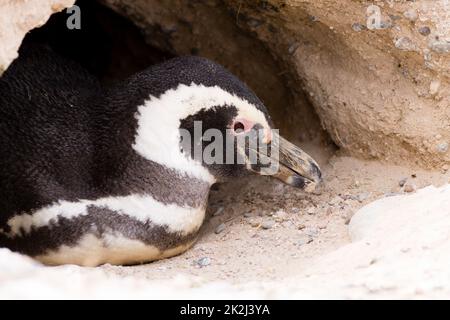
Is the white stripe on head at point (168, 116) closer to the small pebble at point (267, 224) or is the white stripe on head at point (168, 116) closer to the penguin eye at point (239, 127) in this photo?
the penguin eye at point (239, 127)

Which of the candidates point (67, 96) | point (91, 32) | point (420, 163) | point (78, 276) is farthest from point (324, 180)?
point (91, 32)

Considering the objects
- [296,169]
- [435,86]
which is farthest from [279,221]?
[435,86]

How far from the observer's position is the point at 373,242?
5.76 ft

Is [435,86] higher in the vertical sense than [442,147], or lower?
higher

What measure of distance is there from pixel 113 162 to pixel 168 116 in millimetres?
181

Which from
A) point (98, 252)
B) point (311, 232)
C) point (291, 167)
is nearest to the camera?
point (98, 252)

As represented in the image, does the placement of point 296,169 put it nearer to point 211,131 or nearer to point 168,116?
point 211,131

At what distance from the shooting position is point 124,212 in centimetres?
195

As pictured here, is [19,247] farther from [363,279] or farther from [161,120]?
[363,279]

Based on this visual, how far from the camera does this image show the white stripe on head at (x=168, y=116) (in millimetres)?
1983

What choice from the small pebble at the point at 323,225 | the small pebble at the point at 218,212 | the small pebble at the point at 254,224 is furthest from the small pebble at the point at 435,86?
the small pebble at the point at 218,212

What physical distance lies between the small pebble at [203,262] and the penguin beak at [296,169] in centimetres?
33

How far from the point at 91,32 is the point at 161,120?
118cm

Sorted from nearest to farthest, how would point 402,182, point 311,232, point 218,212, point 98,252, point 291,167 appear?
point 98,252 < point 311,232 < point 291,167 < point 402,182 < point 218,212
